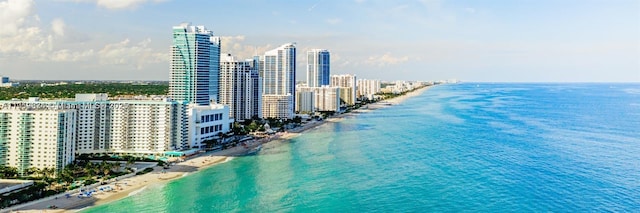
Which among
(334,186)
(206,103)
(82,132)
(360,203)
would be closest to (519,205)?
(360,203)

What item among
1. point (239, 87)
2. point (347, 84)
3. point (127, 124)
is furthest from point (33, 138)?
point (347, 84)

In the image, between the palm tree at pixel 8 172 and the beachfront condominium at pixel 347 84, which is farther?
the beachfront condominium at pixel 347 84

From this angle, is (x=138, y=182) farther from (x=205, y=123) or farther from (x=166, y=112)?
(x=205, y=123)

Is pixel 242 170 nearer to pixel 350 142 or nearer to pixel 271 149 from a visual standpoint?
pixel 271 149

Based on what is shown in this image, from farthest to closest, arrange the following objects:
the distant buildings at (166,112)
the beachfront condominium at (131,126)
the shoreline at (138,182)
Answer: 1. the beachfront condominium at (131,126)
2. the distant buildings at (166,112)
3. the shoreline at (138,182)

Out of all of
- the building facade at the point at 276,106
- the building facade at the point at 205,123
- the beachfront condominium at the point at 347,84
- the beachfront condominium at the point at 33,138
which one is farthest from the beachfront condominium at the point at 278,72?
the beachfront condominium at the point at 33,138

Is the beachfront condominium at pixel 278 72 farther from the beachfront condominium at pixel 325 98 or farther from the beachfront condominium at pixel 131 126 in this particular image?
the beachfront condominium at pixel 131 126
